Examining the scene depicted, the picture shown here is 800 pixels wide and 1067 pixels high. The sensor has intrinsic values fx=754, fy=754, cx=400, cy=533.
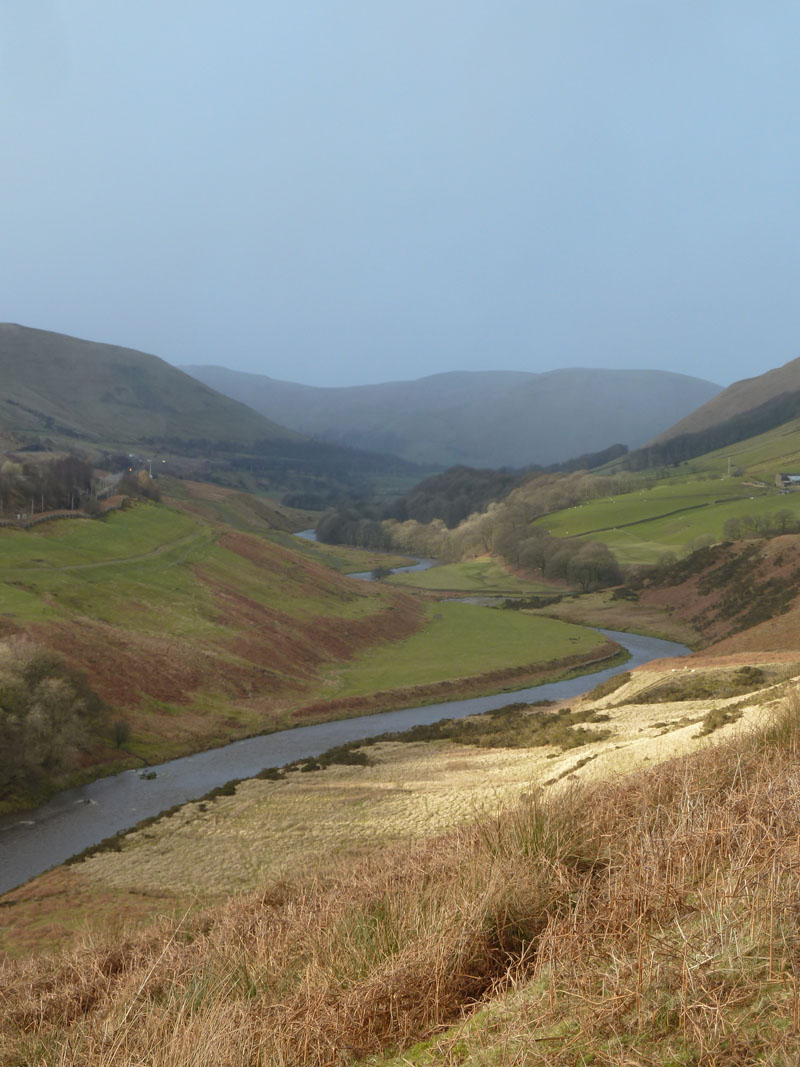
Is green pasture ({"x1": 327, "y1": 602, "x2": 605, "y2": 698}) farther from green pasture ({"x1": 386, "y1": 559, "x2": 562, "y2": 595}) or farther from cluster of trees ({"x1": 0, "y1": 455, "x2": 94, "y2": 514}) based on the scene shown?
cluster of trees ({"x1": 0, "y1": 455, "x2": 94, "y2": 514})

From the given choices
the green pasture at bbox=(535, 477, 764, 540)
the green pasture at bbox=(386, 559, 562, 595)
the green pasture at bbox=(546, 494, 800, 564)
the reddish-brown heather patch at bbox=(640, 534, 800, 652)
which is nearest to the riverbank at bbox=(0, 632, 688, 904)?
the reddish-brown heather patch at bbox=(640, 534, 800, 652)

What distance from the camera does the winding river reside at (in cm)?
2952

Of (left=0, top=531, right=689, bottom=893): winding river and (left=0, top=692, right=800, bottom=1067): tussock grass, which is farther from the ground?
(left=0, top=692, right=800, bottom=1067): tussock grass

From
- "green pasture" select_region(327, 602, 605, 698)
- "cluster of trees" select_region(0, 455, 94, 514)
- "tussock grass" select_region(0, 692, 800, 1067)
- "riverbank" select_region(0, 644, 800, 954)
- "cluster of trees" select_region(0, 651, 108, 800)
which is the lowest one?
"green pasture" select_region(327, 602, 605, 698)

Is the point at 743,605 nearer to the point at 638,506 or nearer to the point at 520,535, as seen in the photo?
the point at 520,535

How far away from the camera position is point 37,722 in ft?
116

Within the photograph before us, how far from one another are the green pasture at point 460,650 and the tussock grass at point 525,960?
46699 millimetres

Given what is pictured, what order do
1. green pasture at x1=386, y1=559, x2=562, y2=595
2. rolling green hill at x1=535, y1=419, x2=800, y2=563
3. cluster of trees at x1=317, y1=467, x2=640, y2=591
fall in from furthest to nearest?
rolling green hill at x1=535, y1=419, x2=800, y2=563, green pasture at x1=386, y1=559, x2=562, y2=595, cluster of trees at x1=317, y1=467, x2=640, y2=591

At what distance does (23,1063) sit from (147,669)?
44102 millimetres

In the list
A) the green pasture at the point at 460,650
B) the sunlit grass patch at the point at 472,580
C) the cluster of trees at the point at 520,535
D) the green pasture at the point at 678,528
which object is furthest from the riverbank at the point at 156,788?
the green pasture at the point at 678,528

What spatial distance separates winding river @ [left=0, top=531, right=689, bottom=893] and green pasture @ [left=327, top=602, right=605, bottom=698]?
5.48 metres

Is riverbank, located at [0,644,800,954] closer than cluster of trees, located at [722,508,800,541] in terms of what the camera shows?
Yes

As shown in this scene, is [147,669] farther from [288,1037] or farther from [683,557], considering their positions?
[683,557]

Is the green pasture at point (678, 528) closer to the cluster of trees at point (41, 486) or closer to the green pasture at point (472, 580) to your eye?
the green pasture at point (472, 580)
